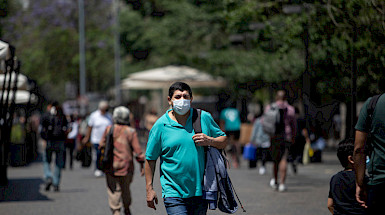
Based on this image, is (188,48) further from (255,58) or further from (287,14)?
(287,14)

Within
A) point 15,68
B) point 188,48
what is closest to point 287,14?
point 15,68

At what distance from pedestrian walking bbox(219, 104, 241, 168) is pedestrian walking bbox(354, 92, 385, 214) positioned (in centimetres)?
1419

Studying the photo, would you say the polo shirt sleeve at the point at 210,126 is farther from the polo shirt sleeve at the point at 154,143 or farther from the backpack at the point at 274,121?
the backpack at the point at 274,121

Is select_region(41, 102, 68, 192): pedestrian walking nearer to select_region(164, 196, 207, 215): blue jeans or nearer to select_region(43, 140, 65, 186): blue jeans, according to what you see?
select_region(43, 140, 65, 186): blue jeans

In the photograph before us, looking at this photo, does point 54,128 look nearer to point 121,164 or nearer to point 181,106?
point 121,164

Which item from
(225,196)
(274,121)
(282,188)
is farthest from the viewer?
(274,121)

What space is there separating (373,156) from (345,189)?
406mm

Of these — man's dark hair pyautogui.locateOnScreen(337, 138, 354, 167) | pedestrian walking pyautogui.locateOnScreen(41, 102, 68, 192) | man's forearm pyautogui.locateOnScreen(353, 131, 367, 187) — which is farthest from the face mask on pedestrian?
man's forearm pyautogui.locateOnScreen(353, 131, 367, 187)

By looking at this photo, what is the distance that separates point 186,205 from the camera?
576 cm

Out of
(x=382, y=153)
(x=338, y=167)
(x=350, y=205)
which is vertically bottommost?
(x=338, y=167)

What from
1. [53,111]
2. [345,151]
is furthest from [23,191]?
[345,151]

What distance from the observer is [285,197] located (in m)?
12.0

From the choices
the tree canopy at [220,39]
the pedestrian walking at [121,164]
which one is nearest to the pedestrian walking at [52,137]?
the tree canopy at [220,39]

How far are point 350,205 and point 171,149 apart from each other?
4.76ft
